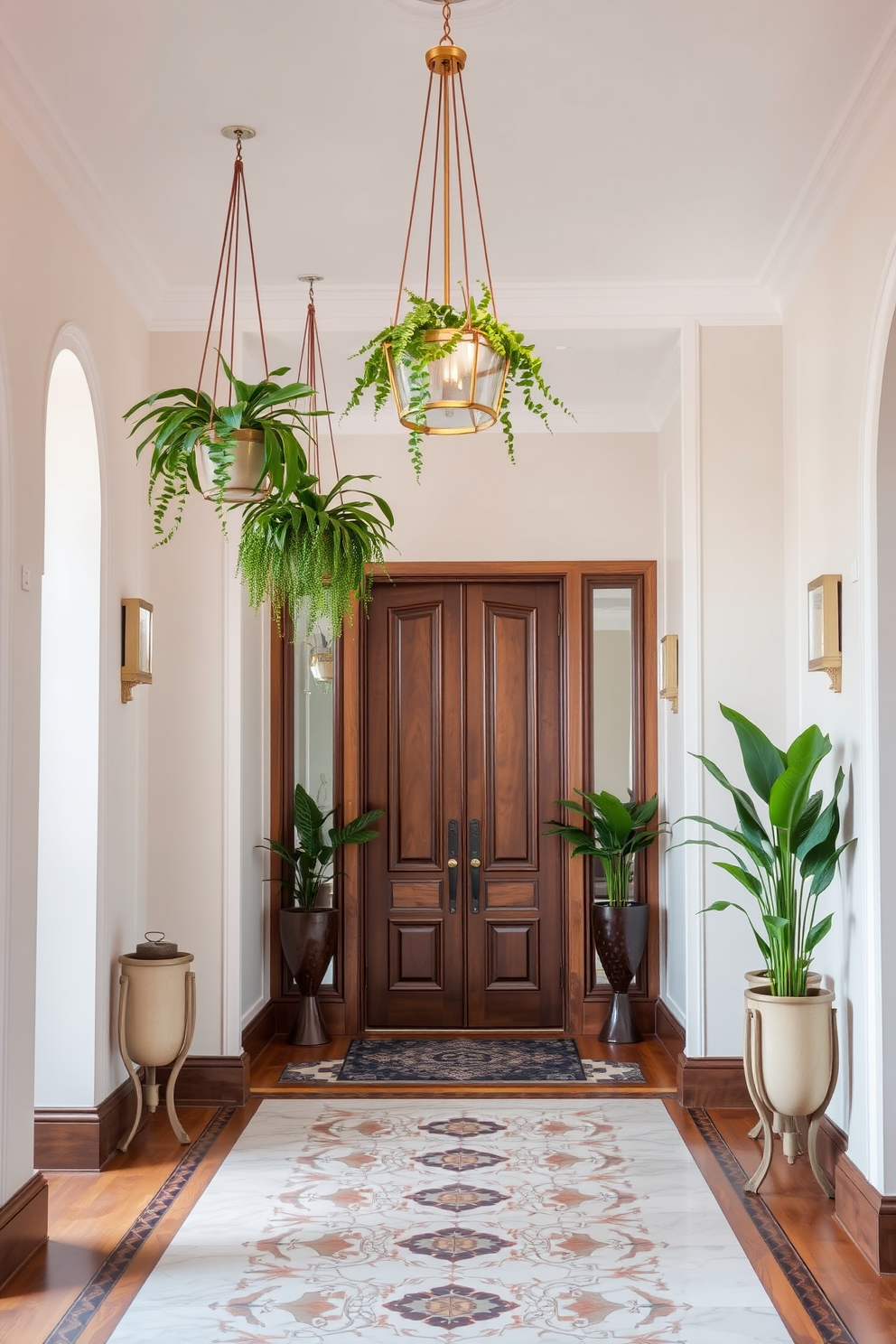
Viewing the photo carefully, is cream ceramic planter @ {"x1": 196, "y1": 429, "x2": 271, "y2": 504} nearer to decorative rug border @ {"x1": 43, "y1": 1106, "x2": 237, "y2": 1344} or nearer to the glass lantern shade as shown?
the glass lantern shade

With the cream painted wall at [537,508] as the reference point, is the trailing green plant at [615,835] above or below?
below

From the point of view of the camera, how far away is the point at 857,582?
12.0ft

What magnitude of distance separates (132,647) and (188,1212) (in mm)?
1906

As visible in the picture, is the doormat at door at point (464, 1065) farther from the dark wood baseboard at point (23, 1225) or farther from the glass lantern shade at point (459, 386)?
the glass lantern shade at point (459, 386)

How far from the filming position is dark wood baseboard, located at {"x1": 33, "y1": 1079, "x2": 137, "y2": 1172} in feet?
13.1

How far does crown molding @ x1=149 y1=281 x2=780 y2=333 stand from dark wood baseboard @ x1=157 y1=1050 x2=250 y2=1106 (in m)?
2.94

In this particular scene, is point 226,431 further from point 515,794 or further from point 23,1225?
point 515,794

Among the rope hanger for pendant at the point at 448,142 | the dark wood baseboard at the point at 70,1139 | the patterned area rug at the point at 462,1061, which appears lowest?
the patterned area rug at the point at 462,1061

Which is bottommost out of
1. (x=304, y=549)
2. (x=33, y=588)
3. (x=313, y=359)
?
(x=33, y=588)

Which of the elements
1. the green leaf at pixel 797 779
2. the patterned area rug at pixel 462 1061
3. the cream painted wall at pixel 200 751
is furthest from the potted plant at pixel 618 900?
the green leaf at pixel 797 779

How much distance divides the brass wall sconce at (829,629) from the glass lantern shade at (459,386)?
1.69 meters

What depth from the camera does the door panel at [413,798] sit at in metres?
6.08

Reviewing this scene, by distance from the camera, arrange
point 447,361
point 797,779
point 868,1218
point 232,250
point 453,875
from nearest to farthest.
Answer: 1. point 447,361
2. point 868,1218
3. point 797,779
4. point 232,250
5. point 453,875

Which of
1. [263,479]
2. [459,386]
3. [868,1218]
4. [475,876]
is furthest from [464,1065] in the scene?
[459,386]
